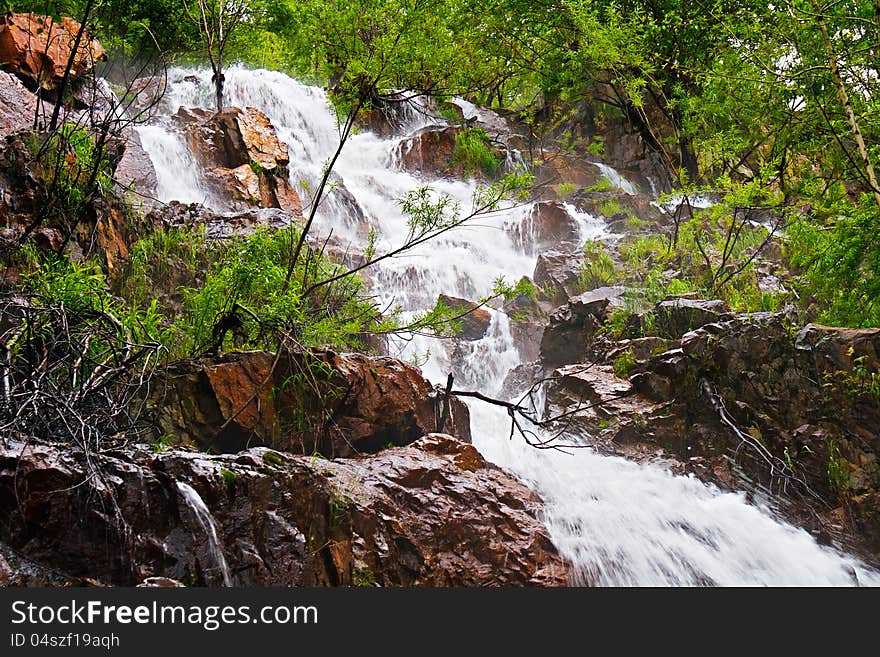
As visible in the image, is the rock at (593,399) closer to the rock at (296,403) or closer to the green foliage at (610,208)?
the rock at (296,403)

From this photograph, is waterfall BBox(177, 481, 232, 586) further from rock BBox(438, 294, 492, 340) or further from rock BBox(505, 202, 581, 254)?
rock BBox(505, 202, 581, 254)

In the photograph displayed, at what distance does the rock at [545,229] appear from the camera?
460 inches

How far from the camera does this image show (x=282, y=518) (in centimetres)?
366

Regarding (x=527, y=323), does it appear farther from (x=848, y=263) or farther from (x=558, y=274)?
(x=848, y=263)

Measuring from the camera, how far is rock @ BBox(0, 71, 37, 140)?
20.9ft

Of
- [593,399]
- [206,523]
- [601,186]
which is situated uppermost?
[601,186]

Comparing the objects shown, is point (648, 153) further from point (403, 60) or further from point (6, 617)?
point (6, 617)

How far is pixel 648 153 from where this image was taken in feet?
48.1

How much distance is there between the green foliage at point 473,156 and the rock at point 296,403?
29.8ft

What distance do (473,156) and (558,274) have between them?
474 cm

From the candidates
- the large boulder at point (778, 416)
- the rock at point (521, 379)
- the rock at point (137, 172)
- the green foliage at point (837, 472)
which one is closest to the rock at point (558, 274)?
the rock at point (521, 379)

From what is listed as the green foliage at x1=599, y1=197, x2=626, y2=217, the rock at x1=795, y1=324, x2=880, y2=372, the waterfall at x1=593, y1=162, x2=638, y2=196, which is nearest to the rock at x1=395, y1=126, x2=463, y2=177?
the green foliage at x1=599, y1=197, x2=626, y2=217

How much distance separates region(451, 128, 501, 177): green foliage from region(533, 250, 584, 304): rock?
3.81 m

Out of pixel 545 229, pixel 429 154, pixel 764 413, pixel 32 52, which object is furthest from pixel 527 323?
pixel 32 52
